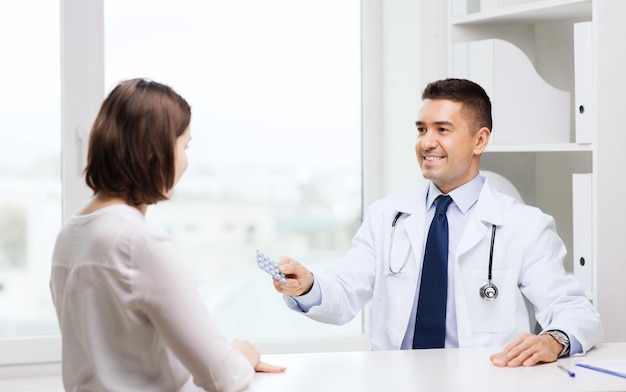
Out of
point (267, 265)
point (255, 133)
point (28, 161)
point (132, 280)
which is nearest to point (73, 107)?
point (28, 161)

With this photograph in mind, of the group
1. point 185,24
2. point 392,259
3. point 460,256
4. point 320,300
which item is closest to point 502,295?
point 460,256

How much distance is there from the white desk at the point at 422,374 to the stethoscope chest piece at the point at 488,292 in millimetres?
264

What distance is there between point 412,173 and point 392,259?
0.74 metres

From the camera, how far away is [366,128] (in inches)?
124

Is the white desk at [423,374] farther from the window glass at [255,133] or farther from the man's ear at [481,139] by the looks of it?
the window glass at [255,133]

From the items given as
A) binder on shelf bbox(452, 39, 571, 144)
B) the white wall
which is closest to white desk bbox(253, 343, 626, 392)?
binder on shelf bbox(452, 39, 571, 144)

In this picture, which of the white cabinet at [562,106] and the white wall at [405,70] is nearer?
the white cabinet at [562,106]

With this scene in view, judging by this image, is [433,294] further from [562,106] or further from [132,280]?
[132,280]

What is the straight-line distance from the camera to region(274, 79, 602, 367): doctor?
216 centimetres

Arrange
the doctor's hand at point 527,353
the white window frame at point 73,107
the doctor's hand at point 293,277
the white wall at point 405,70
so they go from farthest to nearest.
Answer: the white wall at point 405,70, the white window frame at point 73,107, the doctor's hand at point 293,277, the doctor's hand at point 527,353

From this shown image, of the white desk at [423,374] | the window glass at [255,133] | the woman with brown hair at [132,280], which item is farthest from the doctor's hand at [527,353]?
the window glass at [255,133]

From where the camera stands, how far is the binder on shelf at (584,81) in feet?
7.41

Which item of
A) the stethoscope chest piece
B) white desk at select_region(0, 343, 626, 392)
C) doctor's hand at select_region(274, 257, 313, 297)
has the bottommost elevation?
white desk at select_region(0, 343, 626, 392)

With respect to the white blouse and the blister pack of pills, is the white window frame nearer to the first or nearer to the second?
the blister pack of pills
